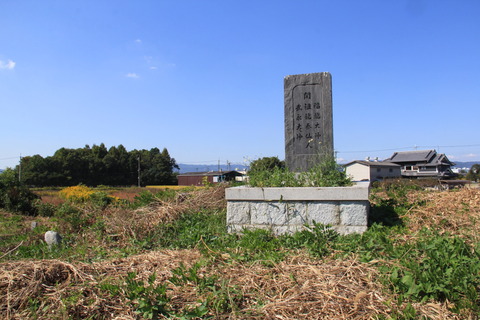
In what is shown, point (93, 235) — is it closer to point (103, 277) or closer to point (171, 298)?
point (103, 277)

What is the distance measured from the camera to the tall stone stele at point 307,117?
7070 millimetres

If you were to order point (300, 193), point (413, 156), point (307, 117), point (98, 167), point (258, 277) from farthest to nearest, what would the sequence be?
point (413, 156) < point (98, 167) < point (307, 117) < point (300, 193) < point (258, 277)

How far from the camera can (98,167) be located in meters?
45.5

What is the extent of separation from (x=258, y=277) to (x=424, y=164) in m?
53.0

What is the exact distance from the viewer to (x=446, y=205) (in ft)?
16.7

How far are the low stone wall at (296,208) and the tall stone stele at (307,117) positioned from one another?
265cm

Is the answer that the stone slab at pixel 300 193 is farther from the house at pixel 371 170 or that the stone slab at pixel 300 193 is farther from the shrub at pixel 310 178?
the house at pixel 371 170

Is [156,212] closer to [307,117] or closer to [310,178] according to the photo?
[310,178]

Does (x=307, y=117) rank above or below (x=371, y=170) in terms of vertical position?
above

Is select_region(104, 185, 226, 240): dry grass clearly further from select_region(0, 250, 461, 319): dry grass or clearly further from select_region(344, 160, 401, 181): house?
select_region(344, 160, 401, 181): house

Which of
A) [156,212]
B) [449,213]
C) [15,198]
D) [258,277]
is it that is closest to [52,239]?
[156,212]

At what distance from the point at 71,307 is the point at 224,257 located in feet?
4.68

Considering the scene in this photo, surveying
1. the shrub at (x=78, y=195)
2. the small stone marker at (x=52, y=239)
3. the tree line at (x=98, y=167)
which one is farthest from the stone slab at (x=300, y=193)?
the tree line at (x=98, y=167)

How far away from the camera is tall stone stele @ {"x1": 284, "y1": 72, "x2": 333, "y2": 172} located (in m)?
7.07
